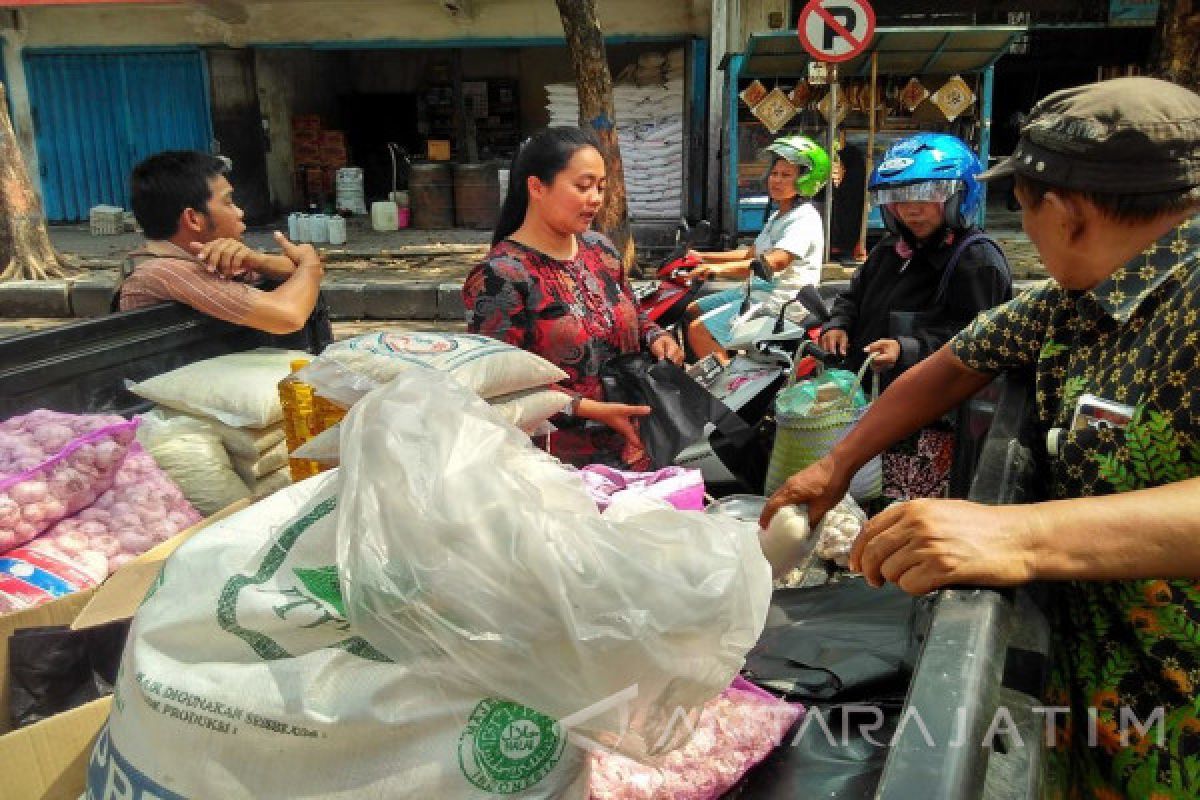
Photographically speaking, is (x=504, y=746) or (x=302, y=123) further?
(x=302, y=123)

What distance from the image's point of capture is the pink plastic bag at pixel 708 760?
1.36 meters

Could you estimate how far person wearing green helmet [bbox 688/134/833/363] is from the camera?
14.7 feet

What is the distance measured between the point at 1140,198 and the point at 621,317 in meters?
1.96

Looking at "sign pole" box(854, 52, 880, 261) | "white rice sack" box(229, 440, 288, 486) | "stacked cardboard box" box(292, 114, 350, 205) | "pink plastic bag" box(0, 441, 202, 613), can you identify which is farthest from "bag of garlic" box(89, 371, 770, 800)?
"stacked cardboard box" box(292, 114, 350, 205)

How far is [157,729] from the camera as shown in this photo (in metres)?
1.24

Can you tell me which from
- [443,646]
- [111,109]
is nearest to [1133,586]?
[443,646]

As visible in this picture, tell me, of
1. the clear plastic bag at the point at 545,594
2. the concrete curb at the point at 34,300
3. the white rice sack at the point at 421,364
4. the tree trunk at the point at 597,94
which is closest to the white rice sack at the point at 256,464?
the white rice sack at the point at 421,364

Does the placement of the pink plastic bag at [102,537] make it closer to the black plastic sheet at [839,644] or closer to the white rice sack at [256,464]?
the white rice sack at [256,464]

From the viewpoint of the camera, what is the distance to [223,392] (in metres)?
2.69

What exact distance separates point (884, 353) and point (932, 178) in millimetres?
568

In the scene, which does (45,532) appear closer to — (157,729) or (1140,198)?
(157,729)

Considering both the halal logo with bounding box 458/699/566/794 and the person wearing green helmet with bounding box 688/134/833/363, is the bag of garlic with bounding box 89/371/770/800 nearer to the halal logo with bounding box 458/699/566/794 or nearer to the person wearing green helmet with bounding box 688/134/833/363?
the halal logo with bounding box 458/699/566/794

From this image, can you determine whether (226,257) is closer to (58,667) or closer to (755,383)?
→ (58,667)

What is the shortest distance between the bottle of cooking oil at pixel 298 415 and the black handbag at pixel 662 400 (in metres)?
0.92
